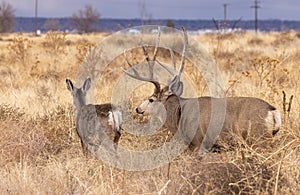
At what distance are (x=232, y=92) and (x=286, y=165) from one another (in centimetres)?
533

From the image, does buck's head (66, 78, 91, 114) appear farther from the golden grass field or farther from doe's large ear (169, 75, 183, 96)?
doe's large ear (169, 75, 183, 96)

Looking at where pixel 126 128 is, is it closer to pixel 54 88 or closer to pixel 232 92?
pixel 232 92

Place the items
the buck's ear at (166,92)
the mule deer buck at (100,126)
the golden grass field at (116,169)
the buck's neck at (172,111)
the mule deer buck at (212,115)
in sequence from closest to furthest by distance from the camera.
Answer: the golden grass field at (116,169), the mule deer buck at (212,115), the mule deer buck at (100,126), the buck's neck at (172,111), the buck's ear at (166,92)

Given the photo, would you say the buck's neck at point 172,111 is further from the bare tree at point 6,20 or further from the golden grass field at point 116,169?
the bare tree at point 6,20

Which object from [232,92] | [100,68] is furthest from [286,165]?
[100,68]

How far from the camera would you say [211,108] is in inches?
326

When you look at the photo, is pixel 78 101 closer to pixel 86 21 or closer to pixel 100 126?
pixel 100 126

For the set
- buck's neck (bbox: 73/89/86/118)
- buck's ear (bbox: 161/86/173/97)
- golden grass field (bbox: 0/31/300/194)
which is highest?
buck's ear (bbox: 161/86/173/97)

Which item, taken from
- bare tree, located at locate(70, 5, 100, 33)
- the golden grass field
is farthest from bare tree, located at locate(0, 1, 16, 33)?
the golden grass field

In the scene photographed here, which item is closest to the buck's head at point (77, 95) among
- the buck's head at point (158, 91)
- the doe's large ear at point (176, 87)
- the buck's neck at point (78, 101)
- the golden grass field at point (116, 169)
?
the buck's neck at point (78, 101)

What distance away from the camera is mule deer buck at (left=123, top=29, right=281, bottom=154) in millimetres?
7500

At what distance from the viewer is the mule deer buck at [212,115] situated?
7.50 m

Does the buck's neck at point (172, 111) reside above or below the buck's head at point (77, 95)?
below

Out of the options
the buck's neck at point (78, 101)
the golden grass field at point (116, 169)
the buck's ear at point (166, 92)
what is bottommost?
the golden grass field at point (116, 169)
